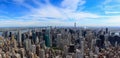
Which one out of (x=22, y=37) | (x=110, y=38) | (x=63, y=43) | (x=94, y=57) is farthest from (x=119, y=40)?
(x=22, y=37)

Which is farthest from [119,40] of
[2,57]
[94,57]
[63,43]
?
[2,57]

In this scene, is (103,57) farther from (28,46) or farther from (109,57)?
(28,46)

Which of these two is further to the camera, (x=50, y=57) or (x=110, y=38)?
(x=110, y=38)

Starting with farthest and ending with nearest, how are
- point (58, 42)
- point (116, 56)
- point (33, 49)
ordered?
point (58, 42) → point (33, 49) → point (116, 56)

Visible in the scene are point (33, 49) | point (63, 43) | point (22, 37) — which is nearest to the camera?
point (33, 49)

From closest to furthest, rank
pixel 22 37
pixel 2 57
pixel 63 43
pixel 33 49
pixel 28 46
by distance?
pixel 2 57
pixel 33 49
pixel 28 46
pixel 63 43
pixel 22 37

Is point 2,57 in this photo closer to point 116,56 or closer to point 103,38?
point 116,56

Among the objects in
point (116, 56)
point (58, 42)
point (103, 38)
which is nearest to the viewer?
point (116, 56)

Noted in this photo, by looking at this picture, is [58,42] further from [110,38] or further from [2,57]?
[2,57]

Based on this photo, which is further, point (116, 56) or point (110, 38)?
point (110, 38)
